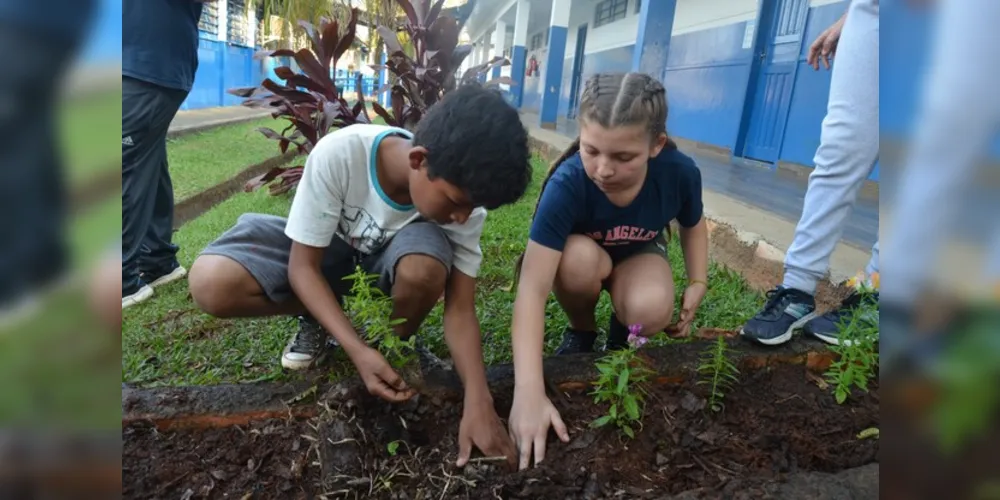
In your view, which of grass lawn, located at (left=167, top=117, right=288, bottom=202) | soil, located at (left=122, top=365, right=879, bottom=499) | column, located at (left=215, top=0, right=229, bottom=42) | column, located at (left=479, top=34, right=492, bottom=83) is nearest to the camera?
soil, located at (left=122, top=365, right=879, bottom=499)

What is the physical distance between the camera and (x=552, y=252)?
5.65ft

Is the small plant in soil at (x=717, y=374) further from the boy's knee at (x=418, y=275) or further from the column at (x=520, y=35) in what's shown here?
the column at (x=520, y=35)

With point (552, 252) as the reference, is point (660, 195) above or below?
above

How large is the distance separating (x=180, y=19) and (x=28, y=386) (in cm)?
254

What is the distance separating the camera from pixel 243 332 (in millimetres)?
2260

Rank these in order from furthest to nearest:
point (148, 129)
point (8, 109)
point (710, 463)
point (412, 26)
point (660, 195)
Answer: point (412, 26) → point (148, 129) → point (660, 195) → point (710, 463) → point (8, 109)

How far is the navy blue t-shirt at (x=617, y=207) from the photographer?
5.80 feet

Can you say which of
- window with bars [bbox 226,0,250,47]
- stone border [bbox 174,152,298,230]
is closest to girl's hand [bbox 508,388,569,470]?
stone border [bbox 174,152,298,230]

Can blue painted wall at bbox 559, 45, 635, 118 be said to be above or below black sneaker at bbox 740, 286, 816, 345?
above

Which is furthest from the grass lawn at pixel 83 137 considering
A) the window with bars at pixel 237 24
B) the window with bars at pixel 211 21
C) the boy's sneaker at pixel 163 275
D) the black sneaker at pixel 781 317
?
the window with bars at pixel 237 24

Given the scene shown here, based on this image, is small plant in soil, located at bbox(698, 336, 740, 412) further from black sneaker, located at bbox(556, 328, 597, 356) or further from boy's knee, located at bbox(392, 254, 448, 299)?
boy's knee, located at bbox(392, 254, 448, 299)

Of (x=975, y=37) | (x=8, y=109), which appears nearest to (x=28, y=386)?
(x=8, y=109)

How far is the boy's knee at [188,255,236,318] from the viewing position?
1602 millimetres

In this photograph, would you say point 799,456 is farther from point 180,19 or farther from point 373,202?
point 180,19
